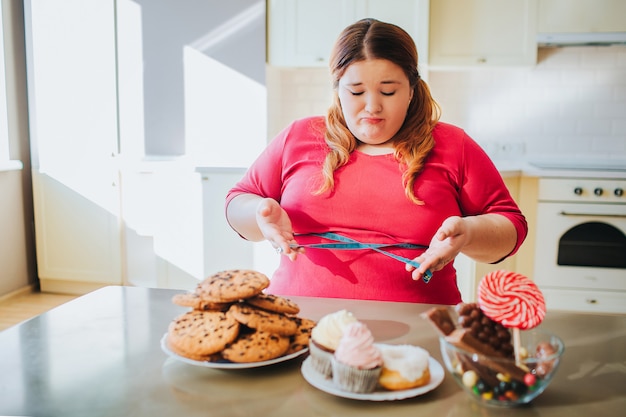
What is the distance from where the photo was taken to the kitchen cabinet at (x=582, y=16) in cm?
342

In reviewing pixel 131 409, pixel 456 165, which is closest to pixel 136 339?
pixel 131 409

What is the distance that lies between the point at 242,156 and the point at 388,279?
93.9 inches

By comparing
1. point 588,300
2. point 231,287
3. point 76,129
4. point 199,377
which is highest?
point 76,129

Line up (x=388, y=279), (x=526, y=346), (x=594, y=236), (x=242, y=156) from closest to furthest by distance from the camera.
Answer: (x=526, y=346) → (x=388, y=279) → (x=594, y=236) → (x=242, y=156)

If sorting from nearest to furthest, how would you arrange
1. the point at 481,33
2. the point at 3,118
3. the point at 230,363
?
the point at 230,363
the point at 481,33
the point at 3,118

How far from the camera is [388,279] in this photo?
1.39m

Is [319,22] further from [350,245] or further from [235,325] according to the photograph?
[235,325]

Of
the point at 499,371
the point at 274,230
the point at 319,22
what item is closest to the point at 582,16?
the point at 319,22

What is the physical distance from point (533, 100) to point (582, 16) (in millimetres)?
586

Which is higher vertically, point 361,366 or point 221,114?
point 221,114

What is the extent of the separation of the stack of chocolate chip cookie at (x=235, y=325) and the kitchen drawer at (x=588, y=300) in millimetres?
2753

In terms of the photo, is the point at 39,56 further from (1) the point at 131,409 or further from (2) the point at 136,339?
(1) the point at 131,409

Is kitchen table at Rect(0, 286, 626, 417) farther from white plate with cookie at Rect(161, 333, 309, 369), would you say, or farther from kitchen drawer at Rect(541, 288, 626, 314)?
kitchen drawer at Rect(541, 288, 626, 314)

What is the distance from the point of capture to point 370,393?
31.7 inches
